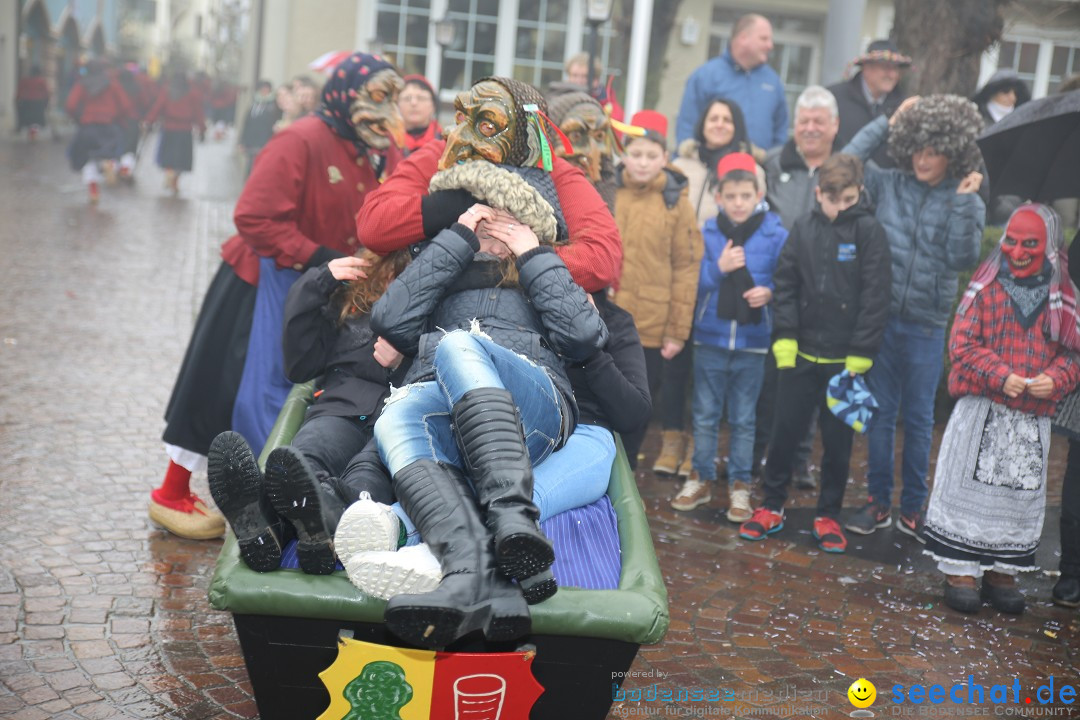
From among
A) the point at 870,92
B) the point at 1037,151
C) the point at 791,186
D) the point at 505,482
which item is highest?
the point at 870,92

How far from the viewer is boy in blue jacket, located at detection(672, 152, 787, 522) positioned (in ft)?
21.3

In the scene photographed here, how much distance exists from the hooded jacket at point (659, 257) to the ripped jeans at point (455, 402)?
2875mm

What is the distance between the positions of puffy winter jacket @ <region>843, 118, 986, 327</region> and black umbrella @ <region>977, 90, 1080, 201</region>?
35 cm

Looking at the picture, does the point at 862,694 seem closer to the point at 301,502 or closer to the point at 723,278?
the point at 301,502

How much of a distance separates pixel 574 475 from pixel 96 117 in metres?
16.7

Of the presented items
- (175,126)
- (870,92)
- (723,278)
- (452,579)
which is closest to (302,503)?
(452,579)

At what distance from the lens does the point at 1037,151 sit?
5.47 m

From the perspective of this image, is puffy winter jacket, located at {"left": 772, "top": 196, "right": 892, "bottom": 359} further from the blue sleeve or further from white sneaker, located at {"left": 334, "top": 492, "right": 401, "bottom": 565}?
white sneaker, located at {"left": 334, "top": 492, "right": 401, "bottom": 565}

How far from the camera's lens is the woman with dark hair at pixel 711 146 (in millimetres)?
7312

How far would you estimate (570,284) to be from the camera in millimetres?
4027

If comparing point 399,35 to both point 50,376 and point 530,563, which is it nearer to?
point 50,376

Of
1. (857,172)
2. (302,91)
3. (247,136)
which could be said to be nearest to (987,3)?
(857,172)

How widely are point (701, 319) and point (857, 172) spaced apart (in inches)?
48.9

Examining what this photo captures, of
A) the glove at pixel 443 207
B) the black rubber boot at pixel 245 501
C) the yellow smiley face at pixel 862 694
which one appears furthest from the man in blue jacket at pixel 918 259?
the black rubber boot at pixel 245 501
